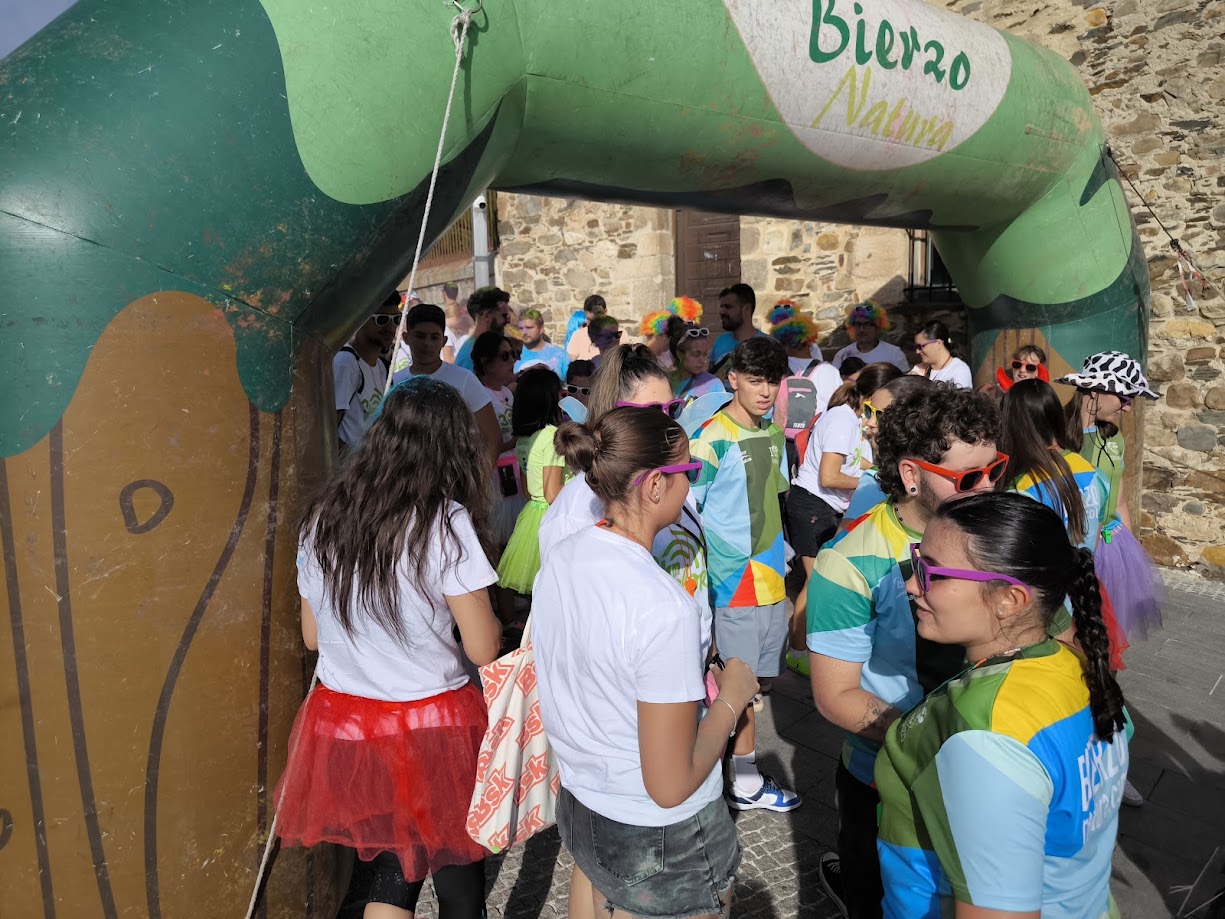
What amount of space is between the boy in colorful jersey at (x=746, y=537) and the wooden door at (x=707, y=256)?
259 inches

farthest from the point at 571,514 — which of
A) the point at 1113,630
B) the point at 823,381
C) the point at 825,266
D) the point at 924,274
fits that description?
the point at 825,266

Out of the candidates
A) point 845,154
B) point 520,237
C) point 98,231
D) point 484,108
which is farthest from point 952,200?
point 520,237

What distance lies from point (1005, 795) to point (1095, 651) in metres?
0.34

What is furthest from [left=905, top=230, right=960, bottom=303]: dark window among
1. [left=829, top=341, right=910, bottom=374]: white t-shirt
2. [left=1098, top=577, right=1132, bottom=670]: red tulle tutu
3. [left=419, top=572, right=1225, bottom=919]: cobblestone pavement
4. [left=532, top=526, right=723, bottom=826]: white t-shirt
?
[left=532, top=526, right=723, bottom=826]: white t-shirt

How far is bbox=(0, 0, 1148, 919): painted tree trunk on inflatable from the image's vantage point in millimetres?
1781

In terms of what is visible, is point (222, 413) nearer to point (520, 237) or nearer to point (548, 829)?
point (548, 829)

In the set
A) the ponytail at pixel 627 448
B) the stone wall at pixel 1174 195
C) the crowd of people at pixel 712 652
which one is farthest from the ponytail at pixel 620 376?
the stone wall at pixel 1174 195

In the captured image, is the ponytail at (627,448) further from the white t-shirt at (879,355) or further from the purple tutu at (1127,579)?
the white t-shirt at (879,355)

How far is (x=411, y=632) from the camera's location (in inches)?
76.7

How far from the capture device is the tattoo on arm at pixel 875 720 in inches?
70.0

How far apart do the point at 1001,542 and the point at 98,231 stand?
1858 millimetres

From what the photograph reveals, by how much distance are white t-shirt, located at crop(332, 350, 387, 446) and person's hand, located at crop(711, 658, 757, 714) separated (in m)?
2.62

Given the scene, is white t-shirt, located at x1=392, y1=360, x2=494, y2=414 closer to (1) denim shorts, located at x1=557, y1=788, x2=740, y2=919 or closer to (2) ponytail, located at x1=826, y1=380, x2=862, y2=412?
(2) ponytail, located at x1=826, y1=380, x2=862, y2=412

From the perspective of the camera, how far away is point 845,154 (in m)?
3.30
